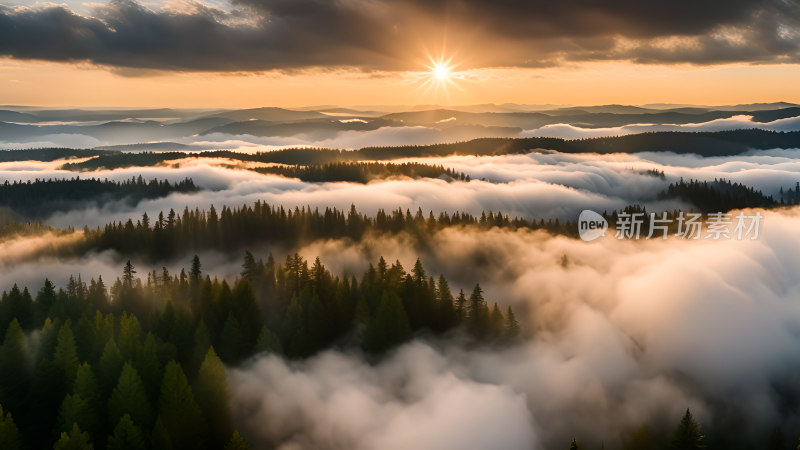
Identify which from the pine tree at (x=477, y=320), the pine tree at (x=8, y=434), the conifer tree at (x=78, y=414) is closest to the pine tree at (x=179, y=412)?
the conifer tree at (x=78, y=414)

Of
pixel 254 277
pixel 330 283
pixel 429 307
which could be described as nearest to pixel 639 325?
pixel 429 307

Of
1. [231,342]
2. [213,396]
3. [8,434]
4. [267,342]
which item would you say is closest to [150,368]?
[213,396]

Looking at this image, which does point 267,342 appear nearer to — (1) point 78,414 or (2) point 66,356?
(2) point 66,356

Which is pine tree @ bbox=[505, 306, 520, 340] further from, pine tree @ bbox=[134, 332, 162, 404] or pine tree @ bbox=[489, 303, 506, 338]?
pine tree @ bbox=[134, 332, 162, 404]

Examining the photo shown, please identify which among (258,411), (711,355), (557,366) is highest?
(258,411)

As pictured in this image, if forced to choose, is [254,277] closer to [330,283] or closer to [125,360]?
[330,283]

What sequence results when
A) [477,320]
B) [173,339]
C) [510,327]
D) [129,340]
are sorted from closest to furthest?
[129,340] → [173,339] → [477,320] → [510,327]
